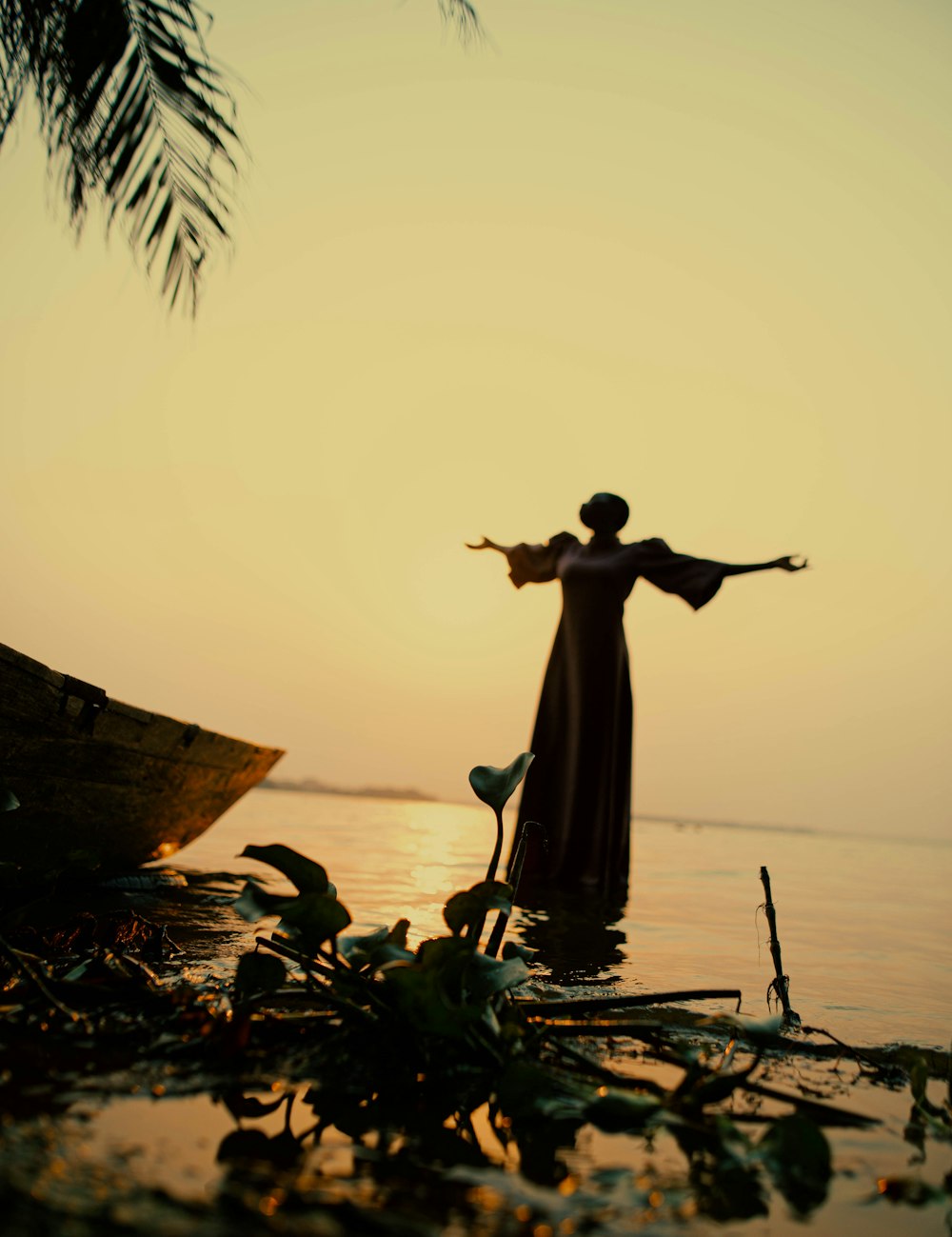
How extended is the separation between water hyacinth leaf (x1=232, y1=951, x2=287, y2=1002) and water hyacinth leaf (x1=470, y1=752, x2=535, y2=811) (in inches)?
19.6

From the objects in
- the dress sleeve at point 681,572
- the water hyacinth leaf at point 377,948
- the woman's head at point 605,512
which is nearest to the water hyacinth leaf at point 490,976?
the water hyacinth leaf at point 377,948

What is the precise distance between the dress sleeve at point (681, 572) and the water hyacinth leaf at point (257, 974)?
Answer: 4.77 metres

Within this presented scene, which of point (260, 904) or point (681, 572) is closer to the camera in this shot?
point (260, 904)

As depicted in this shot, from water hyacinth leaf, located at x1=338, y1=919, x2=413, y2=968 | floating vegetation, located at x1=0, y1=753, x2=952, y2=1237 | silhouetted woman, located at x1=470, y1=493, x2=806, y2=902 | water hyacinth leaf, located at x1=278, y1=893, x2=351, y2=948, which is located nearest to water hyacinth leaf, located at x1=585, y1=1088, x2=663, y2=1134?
floating vegetation, located at x1=0, y1=753, x2=952, y2=1237

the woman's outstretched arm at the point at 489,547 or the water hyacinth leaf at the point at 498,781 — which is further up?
the woman's outstretched arm at the point at 489,547

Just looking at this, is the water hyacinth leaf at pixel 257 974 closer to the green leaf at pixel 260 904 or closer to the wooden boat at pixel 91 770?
the green leaf at pixel 260 904

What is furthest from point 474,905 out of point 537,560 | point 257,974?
point 537,560

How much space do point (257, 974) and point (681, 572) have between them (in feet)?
16.1

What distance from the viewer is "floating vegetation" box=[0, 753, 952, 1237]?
99cm

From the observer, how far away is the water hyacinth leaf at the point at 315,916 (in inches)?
60.6

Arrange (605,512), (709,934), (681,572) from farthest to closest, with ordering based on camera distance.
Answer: (605,512)
(681,572)
(709,934)

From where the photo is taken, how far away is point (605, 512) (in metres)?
6.38

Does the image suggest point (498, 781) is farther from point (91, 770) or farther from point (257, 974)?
point (91, 770)

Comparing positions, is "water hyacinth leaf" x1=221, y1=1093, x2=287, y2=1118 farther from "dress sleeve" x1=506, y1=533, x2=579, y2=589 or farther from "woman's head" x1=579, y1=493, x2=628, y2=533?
"dress sleeve" x1=506, y1=533, x2=579, y2=589
